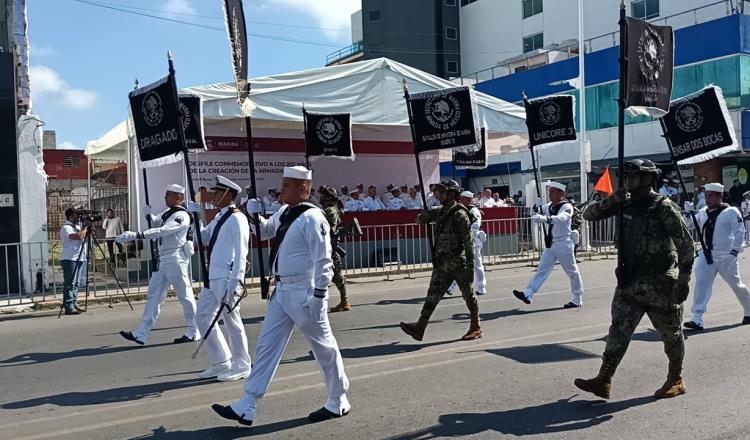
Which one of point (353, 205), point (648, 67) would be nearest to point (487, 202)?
point (353, 205)

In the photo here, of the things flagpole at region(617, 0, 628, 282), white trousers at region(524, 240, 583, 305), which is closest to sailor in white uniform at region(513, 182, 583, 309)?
white trousers at region(524, 240, 583, 305)

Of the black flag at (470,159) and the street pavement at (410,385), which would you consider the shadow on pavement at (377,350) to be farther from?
the black flag at (470,159)

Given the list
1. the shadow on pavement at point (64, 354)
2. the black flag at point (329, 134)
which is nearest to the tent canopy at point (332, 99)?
the black flag at point (329, 134)

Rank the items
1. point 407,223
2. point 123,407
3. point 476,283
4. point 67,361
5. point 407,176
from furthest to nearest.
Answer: point 407,176 → point 407,223 → point 476,283 → point 67,361 → point 123,407

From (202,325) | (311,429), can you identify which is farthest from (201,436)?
(202,325)

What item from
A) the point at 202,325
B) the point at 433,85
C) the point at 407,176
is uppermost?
the point at 433,85

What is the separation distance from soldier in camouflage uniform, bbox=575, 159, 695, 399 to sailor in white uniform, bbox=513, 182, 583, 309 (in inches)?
191

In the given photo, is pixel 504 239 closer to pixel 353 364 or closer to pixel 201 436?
pixel 353 364

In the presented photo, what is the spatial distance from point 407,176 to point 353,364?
15436 mm

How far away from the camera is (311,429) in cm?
511

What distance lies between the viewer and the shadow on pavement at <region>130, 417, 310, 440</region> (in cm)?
501

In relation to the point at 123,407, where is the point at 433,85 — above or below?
above

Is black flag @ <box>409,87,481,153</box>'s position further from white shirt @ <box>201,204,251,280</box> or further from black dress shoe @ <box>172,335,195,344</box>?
white shirt @ <box>201,204,251,280</box>

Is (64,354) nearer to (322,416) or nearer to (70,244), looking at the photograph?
(70,244)
